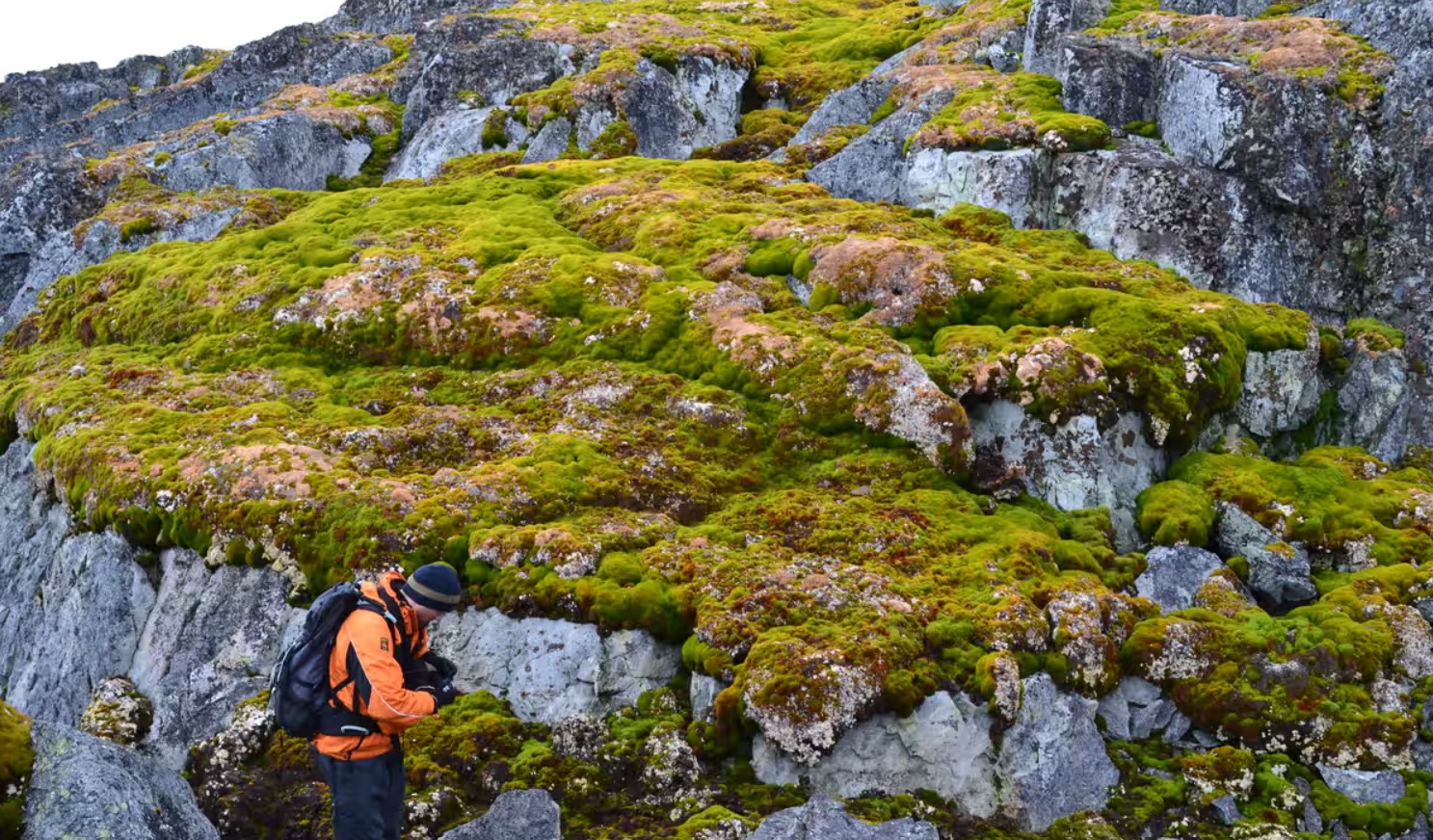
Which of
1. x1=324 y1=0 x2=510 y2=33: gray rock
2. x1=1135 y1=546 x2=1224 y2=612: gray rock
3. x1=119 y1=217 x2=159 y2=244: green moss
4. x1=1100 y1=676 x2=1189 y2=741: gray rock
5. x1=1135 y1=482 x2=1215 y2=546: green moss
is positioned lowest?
x1=1100 y1=676 x2=1189 y2=741: gray rock

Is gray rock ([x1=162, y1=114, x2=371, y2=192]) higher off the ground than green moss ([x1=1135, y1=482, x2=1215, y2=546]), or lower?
higher

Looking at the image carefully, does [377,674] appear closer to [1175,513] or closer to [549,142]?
[1175,513]

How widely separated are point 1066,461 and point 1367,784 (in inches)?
301

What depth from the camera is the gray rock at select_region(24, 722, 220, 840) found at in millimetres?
9375

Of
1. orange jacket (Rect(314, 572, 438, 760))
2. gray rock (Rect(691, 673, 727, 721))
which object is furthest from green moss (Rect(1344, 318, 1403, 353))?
orange jacket (Rect(314, 572, 438, 760))

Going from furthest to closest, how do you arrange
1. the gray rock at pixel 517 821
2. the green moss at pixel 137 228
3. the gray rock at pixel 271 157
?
the gray rock at pixel 271 157 → the green moss at pixel 137 228 → the gray rock at pixel 517 821

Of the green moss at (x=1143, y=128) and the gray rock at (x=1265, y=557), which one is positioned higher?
the green moss at (x=1143, y=128)

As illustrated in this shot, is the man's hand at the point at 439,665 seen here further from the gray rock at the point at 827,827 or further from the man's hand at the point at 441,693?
the gray rock at the point at 827,827

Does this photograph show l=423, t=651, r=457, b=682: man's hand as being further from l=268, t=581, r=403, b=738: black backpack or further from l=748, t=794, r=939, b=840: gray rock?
l=748, t=794, r=939, b=840: gray rock

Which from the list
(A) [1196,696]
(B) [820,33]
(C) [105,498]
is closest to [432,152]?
(B) [820,33]

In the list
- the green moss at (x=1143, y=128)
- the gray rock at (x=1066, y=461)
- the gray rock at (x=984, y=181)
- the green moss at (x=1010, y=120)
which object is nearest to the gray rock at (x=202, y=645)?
the gray rock at (x=1066, y=461)

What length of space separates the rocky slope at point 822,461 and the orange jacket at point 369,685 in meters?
2.03

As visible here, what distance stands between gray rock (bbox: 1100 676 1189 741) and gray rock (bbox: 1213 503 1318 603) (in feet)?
13.6

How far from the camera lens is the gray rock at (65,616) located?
18.7 m
